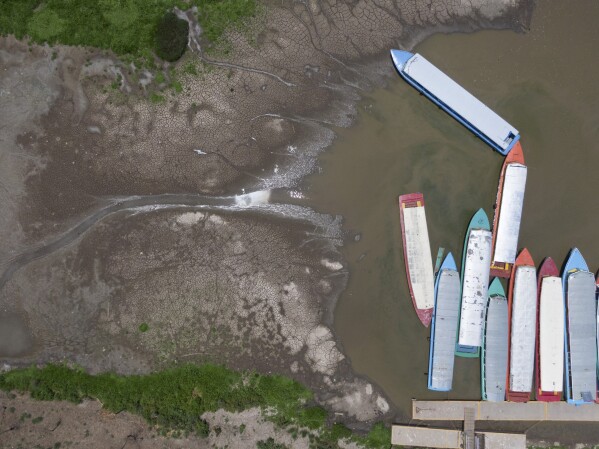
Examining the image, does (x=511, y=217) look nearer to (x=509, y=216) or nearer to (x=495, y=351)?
(x=509, y=216)

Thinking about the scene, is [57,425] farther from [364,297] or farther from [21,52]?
[21,52]

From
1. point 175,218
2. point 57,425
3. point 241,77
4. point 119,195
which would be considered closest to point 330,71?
point 241,77

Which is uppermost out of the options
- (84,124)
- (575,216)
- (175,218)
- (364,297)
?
(84,124)

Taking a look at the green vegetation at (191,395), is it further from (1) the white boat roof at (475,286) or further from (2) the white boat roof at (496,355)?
(1) the white boat roof at (475,286)

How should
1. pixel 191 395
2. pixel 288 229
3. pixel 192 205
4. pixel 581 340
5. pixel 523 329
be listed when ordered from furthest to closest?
pixel 288 229 → pixel 192 205 → pixel 191 395 → pixel 523 329 → pixel 581 340

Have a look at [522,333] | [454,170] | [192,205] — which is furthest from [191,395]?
[454,170]

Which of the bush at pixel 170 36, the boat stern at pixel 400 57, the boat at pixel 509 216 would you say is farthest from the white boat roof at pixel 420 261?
the bush at pixel 170 36

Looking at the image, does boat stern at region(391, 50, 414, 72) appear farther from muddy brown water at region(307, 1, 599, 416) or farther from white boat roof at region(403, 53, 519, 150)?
muddy brown water at region(307, 1, 599, 416)
